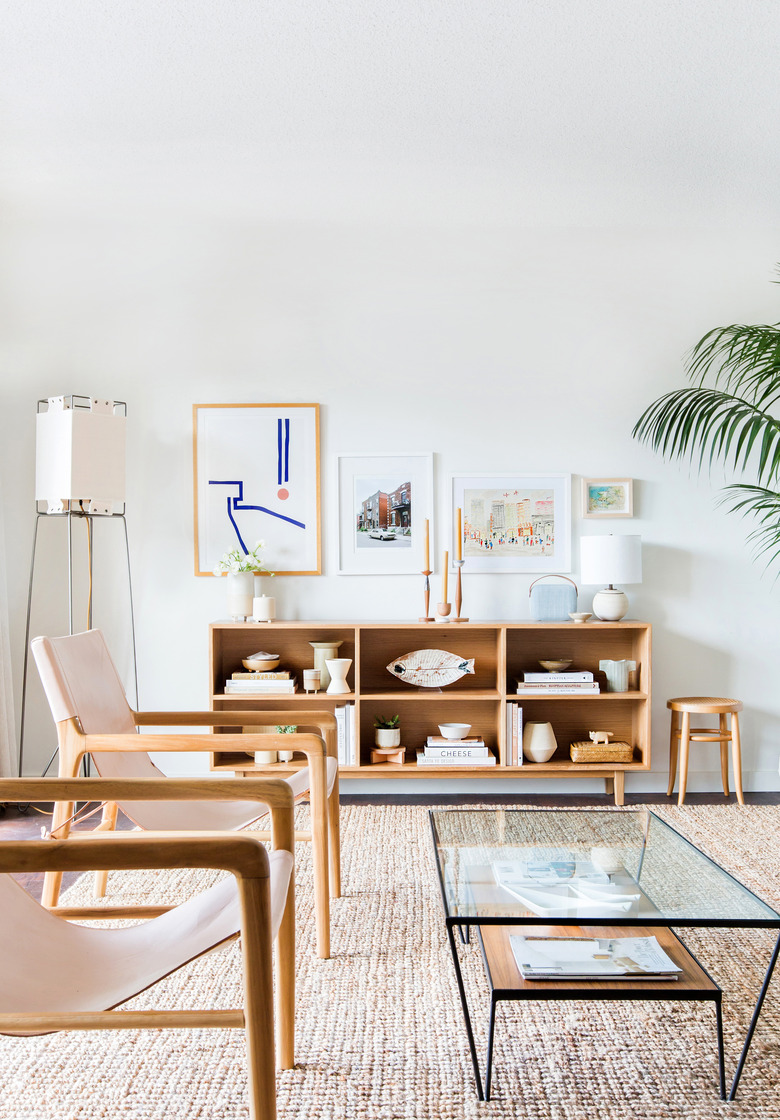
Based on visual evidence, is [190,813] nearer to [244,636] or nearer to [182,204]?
[244,636]

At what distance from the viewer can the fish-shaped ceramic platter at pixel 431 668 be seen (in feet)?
12.6

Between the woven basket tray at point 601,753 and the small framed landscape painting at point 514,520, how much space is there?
85 cm

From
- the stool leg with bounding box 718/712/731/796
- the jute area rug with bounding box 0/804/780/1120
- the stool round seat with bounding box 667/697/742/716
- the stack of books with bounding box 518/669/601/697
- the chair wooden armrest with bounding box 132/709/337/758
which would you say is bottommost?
the jute area rug with bounding box 0/804/780/1120

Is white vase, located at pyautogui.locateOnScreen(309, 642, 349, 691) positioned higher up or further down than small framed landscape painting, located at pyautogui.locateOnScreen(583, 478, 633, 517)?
further down

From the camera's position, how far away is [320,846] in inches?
84.0

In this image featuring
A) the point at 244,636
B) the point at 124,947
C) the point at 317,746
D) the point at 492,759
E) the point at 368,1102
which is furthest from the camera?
the point at 244,636

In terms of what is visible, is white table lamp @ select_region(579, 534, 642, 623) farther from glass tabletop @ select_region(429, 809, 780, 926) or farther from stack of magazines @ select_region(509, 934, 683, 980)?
stack of magazines @ select_region(509, 934, 683, 980)

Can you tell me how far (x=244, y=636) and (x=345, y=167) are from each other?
2.11 m

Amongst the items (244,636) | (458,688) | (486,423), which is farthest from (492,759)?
(486,423)

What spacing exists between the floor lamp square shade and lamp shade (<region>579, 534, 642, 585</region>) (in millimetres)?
2077

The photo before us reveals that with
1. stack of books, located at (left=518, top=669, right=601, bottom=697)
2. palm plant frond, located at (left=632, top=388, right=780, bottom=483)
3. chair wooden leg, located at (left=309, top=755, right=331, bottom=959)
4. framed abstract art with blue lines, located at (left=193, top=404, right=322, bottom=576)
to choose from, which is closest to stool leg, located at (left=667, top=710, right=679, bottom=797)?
stack of books, located at (left=518, top=669, right=601, bottom=697)

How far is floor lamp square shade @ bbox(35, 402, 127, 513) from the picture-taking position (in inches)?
138

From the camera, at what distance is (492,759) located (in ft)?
12.2

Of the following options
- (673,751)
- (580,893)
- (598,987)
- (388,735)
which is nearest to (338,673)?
(388,735)
